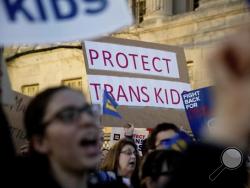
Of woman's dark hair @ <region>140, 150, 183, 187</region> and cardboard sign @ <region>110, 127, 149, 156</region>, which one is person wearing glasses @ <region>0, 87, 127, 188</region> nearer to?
woman's dark hair @ <region>140, 150, 183, 187</region>

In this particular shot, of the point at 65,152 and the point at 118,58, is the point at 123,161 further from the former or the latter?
the point at 118,58

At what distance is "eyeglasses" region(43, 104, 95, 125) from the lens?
1932 millimetres

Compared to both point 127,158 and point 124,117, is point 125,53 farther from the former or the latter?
point 127,158

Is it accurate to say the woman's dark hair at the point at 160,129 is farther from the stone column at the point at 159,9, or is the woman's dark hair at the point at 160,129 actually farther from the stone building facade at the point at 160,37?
the stone column at the point at 159,9

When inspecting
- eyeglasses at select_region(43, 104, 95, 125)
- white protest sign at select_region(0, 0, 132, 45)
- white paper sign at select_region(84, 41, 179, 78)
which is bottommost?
eyeglasses at select_region(43, 104, 95, 125)

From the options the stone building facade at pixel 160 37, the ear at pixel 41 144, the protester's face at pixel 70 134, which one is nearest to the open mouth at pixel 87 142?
the protester's face at pixel 70 134

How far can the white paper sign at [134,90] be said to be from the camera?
6.30 m

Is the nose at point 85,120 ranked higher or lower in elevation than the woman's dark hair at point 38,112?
lower

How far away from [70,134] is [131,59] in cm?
467

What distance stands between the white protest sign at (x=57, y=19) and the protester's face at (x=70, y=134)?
45cm

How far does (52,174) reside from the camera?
195 centimetres

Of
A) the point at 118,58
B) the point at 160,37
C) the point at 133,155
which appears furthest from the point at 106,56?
the point at 160,37

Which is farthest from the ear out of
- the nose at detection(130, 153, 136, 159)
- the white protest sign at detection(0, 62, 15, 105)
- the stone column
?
the stone column

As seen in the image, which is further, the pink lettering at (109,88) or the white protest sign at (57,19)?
the pink lettering at (109,88)
